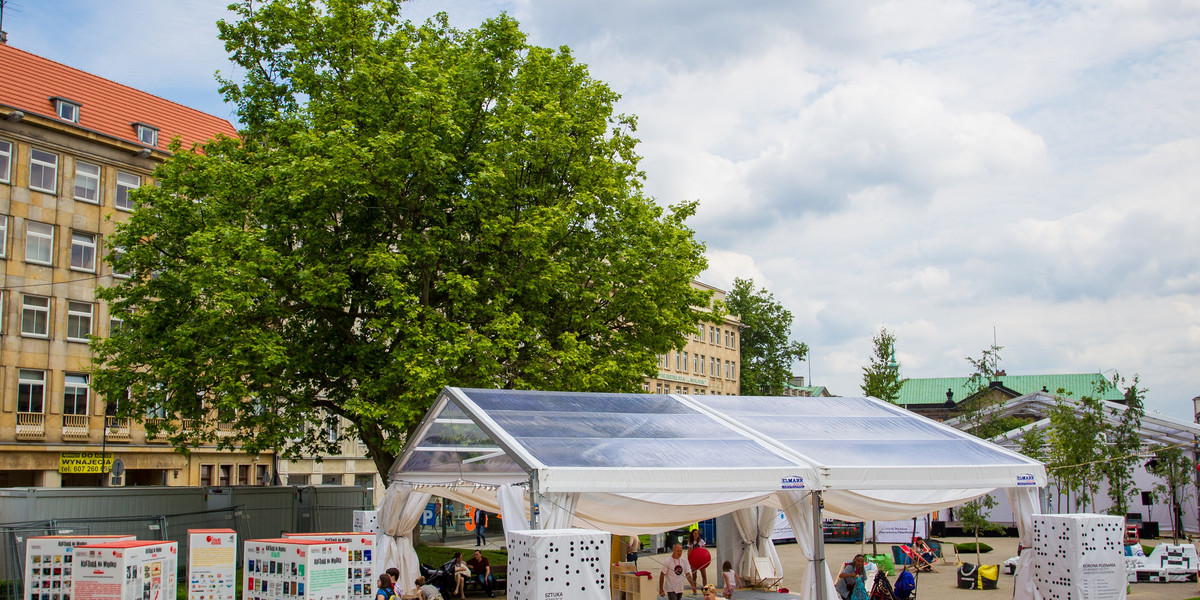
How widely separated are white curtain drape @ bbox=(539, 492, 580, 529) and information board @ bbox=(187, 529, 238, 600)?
5882 millimetres

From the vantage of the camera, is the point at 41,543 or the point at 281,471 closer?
the point at 41,543

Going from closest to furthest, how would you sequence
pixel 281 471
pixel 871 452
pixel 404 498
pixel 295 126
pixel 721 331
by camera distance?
pixel 871 452 < pixel 404 498 < pixel 295 126 < pixel 281 471 < pixel 721 331

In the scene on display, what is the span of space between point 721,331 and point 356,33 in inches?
2573

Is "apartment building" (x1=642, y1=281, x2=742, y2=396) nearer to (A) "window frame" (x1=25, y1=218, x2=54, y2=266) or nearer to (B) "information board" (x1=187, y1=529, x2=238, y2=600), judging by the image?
(A) "window frame" (x1=25, y1=218, x2=54, y2=266)

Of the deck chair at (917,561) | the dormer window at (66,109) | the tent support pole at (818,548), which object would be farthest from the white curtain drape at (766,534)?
the dormer window at (66,109)

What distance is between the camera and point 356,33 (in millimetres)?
27375

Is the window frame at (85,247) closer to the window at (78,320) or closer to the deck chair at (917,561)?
the window at (78,320)

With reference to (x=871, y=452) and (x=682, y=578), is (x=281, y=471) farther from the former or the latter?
(x=871, y=452)

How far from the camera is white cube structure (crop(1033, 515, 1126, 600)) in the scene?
54.6 feet

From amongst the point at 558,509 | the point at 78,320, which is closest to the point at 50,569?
the point at 558,509

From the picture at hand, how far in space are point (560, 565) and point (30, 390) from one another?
35.2 meters

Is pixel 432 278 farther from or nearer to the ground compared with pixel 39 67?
nearer to the ground

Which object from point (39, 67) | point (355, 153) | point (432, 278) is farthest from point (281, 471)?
point (355, 153)

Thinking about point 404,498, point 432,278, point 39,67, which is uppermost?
point 39,67
